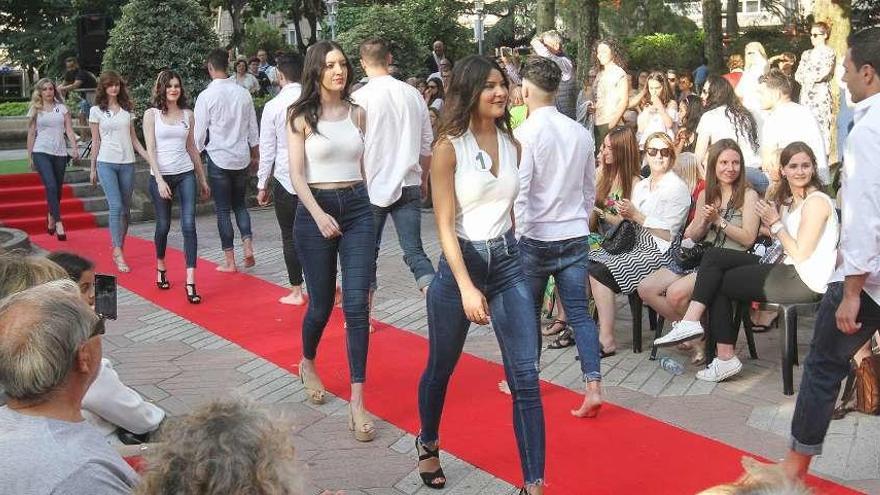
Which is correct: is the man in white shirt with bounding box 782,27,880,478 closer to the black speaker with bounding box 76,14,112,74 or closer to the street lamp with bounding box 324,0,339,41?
the black speaker with bounding box 76,14,112,74

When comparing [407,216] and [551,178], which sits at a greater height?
[551,178]

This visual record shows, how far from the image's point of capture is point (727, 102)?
8688 millimetres

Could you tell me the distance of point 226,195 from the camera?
926 centimetres

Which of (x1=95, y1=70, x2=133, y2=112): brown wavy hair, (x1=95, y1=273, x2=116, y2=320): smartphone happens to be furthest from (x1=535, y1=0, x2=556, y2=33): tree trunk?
(x1=95, y1=273, x2=116, y2=320): smartphone

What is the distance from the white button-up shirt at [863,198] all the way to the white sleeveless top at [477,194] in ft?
4.33

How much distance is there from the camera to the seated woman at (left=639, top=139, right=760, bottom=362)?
20.6 ft

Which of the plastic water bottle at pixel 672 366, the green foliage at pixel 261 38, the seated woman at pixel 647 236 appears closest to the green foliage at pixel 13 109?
the green foliage at pixel 261 38

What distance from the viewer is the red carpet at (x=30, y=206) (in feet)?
40.5

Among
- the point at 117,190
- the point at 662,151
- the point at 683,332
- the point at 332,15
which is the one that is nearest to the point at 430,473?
the point at 683,332

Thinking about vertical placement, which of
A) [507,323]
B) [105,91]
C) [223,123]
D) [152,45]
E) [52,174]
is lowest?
[52,174]

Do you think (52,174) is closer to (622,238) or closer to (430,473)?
(622,238)

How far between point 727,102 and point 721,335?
3281mm

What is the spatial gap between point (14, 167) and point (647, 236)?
11.3 metres

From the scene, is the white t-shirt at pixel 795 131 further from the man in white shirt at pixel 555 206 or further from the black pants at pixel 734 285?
the man in white shirt at pixel 555 206
